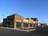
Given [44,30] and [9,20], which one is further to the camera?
[9,20]

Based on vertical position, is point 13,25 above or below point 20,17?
below

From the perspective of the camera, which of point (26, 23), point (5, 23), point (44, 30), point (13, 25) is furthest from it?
point (26, 23)

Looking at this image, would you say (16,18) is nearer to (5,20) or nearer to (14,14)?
(14,14)

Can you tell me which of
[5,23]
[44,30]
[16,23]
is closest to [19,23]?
[16,23]

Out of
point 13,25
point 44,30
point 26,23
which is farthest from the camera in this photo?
point 26,23

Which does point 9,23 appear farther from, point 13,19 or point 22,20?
point 22,20

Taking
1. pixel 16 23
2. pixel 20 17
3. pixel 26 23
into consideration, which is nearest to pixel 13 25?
pixel 16 23

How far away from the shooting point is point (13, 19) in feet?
249

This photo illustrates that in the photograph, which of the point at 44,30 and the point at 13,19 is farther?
the point at 13,19

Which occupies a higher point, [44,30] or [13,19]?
[13,19]

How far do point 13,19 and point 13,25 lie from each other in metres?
3.59

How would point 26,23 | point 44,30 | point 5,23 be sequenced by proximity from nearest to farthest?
→ 1. point 44,30
2. point 5,23
3. point 26,23

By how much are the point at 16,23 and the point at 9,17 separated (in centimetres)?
589

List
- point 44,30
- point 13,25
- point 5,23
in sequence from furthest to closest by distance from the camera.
A: 1. point 5,23
2. point 13,25
3. point 44,30
